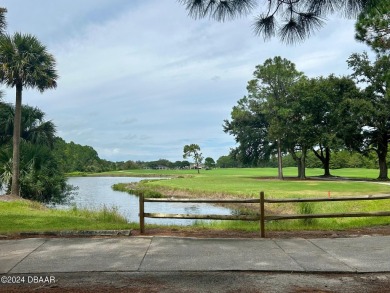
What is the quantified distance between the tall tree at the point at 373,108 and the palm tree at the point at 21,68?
1208 inches

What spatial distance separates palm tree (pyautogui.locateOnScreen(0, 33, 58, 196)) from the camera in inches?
867

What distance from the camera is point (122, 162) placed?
156 meters

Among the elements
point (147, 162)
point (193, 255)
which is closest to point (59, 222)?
point (193, 255)

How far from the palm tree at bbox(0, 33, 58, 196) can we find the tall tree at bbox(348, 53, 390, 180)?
3069cm

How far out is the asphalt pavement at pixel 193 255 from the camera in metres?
6.76

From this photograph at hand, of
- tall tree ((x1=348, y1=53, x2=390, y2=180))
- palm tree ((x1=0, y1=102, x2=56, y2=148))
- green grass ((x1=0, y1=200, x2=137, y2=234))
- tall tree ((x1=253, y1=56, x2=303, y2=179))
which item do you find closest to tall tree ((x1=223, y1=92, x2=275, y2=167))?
tall tree ((x1=253, y1=56, x2=303, y2=179))

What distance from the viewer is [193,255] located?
7641mm

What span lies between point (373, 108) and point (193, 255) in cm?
3820

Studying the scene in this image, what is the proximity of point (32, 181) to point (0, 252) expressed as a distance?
19059 millimetres

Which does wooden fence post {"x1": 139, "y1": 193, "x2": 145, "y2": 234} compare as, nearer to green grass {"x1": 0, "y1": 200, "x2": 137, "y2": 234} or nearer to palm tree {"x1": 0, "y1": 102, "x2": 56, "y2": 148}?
green grass {"x1": 0, "y1": 200, "x2": 137, "y2": 234}

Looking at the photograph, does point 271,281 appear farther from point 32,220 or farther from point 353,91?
point 353,91

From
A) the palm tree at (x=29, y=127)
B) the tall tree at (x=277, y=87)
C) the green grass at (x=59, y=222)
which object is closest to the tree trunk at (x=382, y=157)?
the tall tree at (x=277, y=87)

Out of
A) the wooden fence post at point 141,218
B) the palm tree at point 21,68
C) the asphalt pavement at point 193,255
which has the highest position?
the palm tree at point 21,68

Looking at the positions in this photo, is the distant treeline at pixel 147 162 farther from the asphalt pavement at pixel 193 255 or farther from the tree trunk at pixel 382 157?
the asphalt pavement at pixel 193 255
